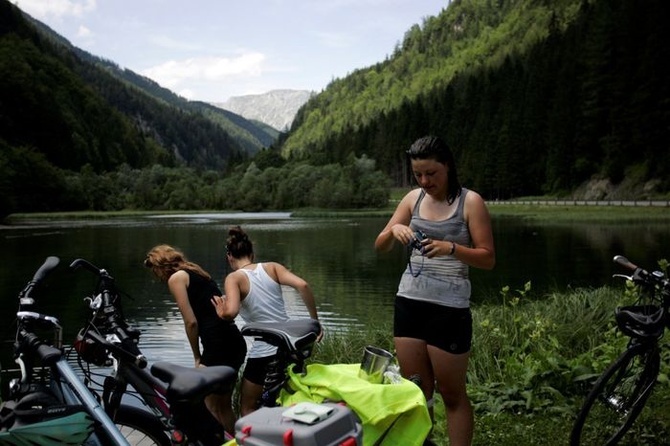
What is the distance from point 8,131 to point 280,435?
15363cm

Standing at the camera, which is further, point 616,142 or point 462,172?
point 462,172

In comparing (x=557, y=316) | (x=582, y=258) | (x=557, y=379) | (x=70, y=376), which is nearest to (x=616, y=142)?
(x=582, y=258)

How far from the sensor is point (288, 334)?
346 centimetres

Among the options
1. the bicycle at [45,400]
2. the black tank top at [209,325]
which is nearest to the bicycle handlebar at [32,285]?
the bicycle at [45,400]

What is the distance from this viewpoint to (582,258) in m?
30.6

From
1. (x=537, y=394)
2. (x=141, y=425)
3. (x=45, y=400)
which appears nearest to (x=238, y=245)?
(x=141, y=425)

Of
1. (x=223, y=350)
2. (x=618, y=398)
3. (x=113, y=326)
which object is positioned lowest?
(x=618, y=398)

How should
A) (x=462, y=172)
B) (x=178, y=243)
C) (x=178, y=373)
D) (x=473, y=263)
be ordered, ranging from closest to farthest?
(x=178, y=373)
(x=473, y=263)
(x=178, y=243)
(x=462, y=172)

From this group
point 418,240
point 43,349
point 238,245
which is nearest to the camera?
point 43,349

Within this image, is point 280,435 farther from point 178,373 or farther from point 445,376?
point 445,376

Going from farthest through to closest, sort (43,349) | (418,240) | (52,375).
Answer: (418,240), (52,375), (43,349)

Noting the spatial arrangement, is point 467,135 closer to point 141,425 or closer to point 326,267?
point 326,267

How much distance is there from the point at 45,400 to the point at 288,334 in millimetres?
1176

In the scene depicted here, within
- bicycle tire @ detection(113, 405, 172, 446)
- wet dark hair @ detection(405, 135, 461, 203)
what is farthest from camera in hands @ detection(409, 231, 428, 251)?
bicycle tire @ detection(113, 405, 172, 446)
